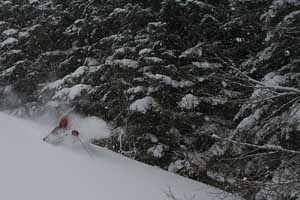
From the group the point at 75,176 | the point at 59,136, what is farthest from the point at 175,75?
the point at 75,176

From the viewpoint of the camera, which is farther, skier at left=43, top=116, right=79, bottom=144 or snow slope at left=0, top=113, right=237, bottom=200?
skier at left=43, top=116, right=79, bottom=144

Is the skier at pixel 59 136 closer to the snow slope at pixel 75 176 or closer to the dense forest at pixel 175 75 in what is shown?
the snow slope at pixel 75 176

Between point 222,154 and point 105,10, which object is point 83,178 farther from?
point 105,10

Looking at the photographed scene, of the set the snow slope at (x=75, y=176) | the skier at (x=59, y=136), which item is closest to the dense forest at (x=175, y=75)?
the snow slope at (x=75, y=176)

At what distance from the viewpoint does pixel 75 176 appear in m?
6.31

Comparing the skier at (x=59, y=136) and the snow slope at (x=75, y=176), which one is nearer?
the snow slope at (x=75, y=176)

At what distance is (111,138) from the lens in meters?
10.6

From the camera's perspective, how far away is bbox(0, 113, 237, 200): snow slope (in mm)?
5719

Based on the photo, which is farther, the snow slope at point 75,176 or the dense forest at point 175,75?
the dense forest at point 175,75

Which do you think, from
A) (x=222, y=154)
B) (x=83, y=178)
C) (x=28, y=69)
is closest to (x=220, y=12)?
(x=222, y=154)

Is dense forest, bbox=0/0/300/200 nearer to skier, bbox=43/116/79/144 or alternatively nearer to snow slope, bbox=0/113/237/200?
snow slope, bbox=0/113/237/200

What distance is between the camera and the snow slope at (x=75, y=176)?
18.8 feet

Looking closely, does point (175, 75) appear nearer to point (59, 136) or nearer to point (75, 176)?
point (59, 136)

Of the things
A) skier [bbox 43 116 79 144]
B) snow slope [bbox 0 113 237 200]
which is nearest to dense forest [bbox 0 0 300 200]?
snow slope [bbox 0 113 237 200]
